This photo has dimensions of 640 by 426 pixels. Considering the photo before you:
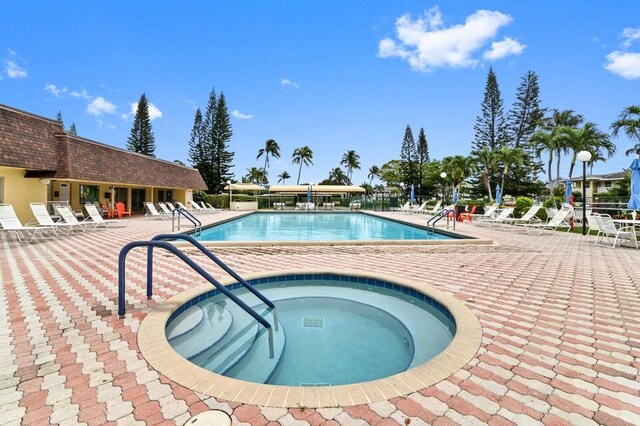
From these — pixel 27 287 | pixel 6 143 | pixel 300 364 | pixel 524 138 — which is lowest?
pixel 300 364

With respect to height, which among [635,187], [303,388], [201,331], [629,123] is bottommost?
[201,331]

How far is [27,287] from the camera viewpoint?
4234 millimetres

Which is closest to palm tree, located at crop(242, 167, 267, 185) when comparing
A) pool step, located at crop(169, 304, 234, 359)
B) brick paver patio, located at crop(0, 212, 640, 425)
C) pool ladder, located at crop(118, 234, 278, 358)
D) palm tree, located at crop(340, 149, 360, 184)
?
palm tree, located at crop(340, 149, 360, 184)

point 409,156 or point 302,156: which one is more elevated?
point 302,156

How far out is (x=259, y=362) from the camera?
116 inches

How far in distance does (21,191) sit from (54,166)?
4.61 ft

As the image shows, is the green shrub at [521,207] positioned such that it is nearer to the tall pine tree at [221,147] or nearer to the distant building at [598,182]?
the tall pine tree at [221,147]

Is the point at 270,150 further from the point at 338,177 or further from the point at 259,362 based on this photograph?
the point at 259,362

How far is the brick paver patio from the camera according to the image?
1.80 m

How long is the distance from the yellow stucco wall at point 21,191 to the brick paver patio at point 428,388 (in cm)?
905

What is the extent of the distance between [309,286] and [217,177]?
36.3 m

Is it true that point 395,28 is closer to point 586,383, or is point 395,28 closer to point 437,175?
point 586,383

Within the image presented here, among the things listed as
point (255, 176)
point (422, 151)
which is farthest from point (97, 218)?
point (255, 176)

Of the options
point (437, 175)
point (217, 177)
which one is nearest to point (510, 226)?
point (437, 175)
